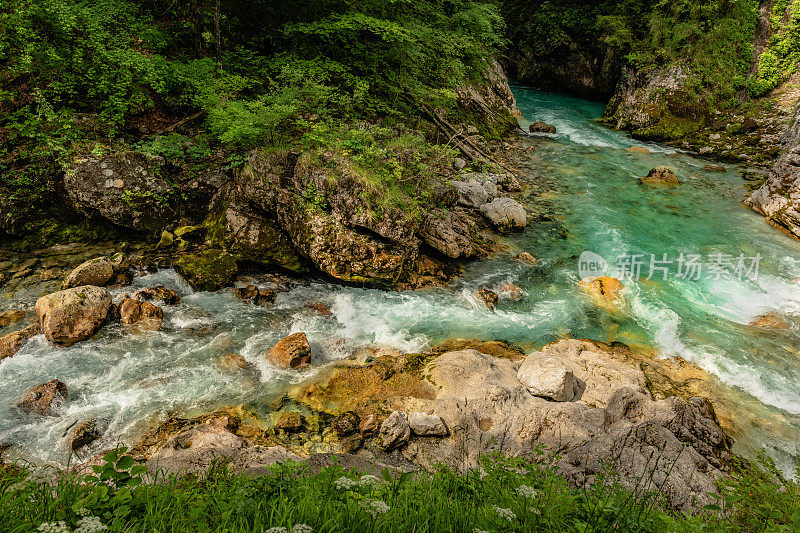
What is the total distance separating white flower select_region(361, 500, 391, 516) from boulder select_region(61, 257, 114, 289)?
8986 millimetres

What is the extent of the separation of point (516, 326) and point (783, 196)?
1227 cm

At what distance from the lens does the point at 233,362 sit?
Result: 25.3ft

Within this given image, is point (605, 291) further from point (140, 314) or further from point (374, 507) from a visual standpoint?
point (140, 314)

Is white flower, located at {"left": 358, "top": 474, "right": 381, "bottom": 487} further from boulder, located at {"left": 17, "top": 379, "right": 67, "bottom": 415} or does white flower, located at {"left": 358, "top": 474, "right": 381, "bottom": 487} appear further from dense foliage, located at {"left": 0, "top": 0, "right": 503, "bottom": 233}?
dense foliage, located at {"left": 0, "top": 0, "right": 503, "bottom": 233}

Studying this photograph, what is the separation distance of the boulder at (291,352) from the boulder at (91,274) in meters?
4.35

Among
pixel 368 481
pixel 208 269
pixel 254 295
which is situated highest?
pixel 368 481

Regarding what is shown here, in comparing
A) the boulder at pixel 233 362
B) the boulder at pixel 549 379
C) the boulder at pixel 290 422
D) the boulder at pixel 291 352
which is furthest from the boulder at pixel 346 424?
the boulder at pixel 549 379

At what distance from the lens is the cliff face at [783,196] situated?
43.7 feet

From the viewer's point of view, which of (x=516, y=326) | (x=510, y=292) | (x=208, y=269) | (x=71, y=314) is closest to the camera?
(x=71, y=314)

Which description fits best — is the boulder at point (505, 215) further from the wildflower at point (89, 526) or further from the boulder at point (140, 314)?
the wildflower at point (89, 526)

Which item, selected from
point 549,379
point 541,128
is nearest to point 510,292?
point 549,379

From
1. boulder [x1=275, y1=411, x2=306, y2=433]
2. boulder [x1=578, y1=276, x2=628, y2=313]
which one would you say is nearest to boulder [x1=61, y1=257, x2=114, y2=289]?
boulder [x1=275, y1=411, x2=306, y2=433]

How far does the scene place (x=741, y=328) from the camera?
365 inches

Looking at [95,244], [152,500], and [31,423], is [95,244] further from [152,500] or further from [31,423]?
[152,500]
